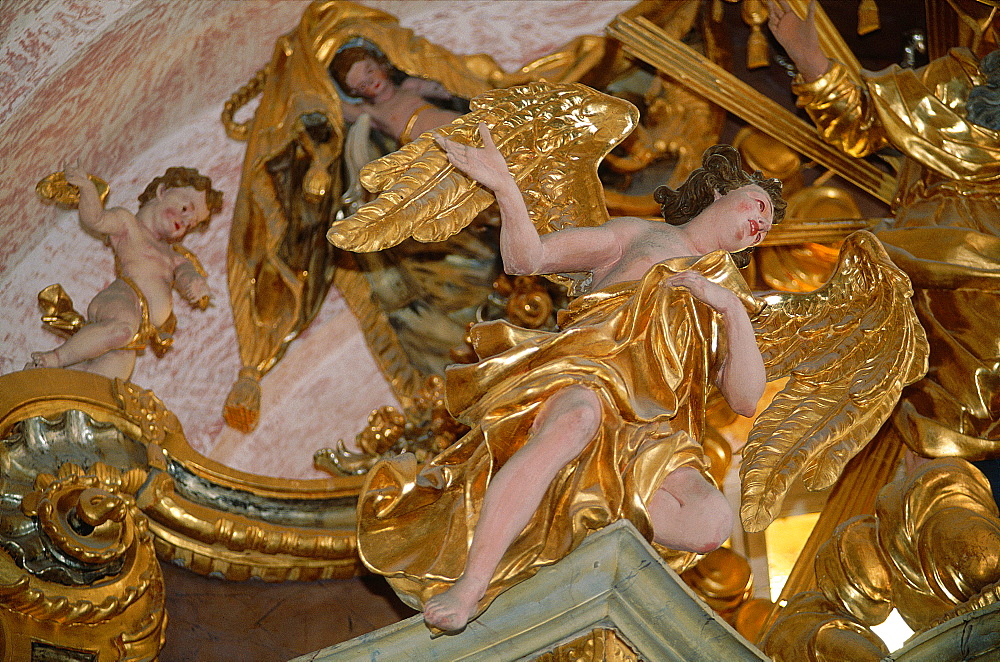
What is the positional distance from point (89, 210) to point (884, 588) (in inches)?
106

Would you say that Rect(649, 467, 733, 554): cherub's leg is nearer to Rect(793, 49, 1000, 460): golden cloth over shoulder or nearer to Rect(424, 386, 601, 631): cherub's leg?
Rect(424, 386, 601, 631): cherub's leg

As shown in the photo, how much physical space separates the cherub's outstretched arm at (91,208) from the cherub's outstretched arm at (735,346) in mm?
2096

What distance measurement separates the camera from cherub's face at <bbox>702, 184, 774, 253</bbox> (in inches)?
146

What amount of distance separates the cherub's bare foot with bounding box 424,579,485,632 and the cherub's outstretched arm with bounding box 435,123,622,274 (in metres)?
0.89

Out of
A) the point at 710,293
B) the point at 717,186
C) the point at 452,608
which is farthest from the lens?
the point at 717,186

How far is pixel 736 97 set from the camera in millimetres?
5020

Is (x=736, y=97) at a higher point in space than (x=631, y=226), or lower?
lower

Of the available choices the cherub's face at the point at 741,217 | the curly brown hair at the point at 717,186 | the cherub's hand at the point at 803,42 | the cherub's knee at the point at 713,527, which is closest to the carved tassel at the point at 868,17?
the cherub's hand at the point at 803,42

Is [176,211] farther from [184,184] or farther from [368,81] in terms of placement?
[368,81]

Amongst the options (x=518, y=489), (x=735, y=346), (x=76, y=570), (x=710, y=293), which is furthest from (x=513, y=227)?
(x=76, y=570)

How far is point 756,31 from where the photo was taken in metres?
5.11

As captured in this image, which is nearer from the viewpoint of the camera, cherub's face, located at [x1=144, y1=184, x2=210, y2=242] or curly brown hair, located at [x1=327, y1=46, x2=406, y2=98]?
cherub's face, located at [x1=144, y1=184, x2=210, y2=242]

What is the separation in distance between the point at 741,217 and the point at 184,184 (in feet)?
6.77

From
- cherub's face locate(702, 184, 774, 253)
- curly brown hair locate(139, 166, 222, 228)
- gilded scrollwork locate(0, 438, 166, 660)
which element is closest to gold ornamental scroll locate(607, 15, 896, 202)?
cherub's face locate(702, 184, 774, 253)
